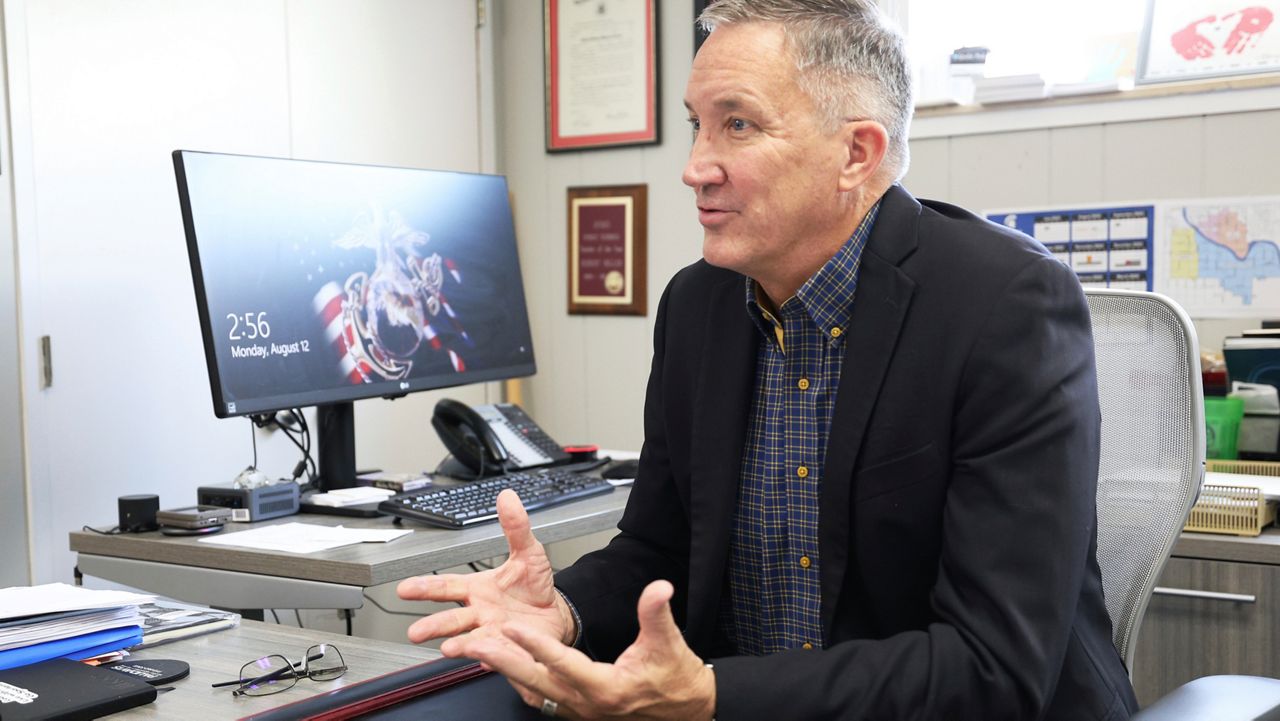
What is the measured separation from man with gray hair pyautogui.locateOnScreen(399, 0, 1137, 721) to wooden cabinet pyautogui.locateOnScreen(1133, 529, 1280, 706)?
2.88 ft

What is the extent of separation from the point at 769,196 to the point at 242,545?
3.33 feet

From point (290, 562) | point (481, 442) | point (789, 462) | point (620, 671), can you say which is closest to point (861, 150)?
point (789, 462)

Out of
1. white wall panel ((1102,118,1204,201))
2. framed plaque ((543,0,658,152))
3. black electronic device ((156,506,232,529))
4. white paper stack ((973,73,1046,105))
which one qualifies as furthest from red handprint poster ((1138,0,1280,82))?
black electronic device ((156,506,232,529))

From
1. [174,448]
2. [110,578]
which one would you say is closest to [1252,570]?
[110,578]

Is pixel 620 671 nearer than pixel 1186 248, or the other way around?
pixel 620 671

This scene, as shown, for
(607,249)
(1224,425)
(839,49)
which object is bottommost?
(1224,425)

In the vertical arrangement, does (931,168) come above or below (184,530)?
above

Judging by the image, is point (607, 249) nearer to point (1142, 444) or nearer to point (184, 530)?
point (184, 530)

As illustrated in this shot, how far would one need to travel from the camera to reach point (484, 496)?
2.02 m

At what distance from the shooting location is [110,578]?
1913mm

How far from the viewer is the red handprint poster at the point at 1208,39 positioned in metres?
2.58

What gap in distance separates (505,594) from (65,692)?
0.41 meters

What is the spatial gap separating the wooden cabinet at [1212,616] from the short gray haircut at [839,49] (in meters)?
1.10

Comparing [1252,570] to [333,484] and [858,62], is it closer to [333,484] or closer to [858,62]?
[858,62]
